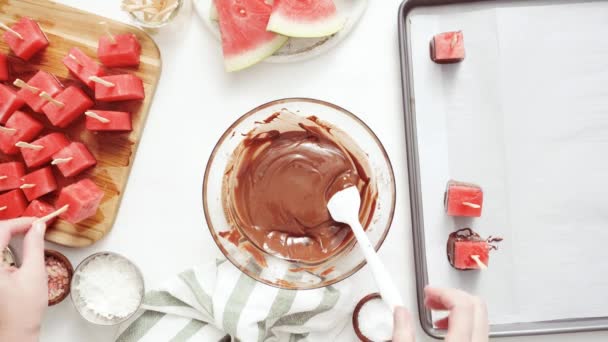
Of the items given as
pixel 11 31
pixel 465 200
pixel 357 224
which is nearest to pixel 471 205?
pixel 465 200

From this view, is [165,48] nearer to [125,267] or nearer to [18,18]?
[18,18]

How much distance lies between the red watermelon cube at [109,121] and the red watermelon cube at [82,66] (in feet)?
0.33

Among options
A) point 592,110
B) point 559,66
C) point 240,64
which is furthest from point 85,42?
point 592,110

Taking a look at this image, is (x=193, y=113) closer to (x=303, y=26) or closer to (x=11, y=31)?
(x=303, y=26)

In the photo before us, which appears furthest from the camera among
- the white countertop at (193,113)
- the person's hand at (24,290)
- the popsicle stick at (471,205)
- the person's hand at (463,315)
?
the white countertop at (193,113)

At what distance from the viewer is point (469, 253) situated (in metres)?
1.43

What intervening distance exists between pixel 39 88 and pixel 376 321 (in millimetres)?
1118

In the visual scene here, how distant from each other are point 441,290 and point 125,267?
0.85 metres

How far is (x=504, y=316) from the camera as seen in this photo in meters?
1.49

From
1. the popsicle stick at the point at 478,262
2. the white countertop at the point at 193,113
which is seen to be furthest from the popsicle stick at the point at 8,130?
the popsicle stick at the point at 478,262

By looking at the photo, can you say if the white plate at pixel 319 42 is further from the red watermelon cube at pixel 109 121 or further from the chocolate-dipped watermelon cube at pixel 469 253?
the chocolate-dipped watermelon cube at pixel 469 253

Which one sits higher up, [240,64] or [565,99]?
[240,64]

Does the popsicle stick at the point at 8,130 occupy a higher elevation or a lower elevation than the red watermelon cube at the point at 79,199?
higher

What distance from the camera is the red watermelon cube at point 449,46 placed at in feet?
4.75
